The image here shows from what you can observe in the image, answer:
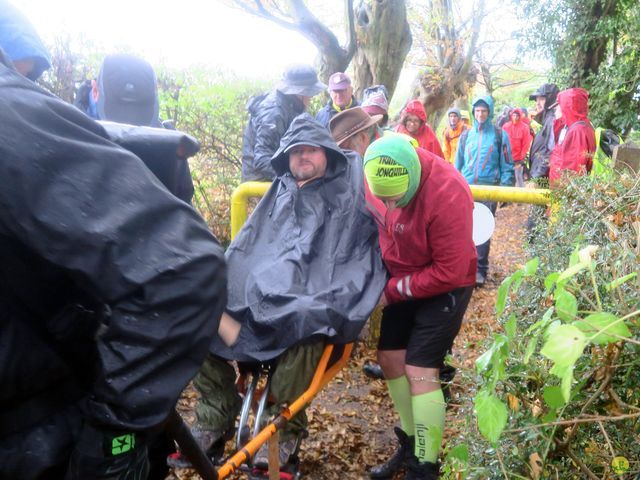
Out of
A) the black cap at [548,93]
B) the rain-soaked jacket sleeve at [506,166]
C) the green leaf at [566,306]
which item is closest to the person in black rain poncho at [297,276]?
the green leaf at [566,306]

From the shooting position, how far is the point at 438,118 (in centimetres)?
1419

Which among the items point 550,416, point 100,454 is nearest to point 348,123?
point 550,416

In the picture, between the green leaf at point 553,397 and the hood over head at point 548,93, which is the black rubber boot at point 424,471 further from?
the hood over head at point 548,93

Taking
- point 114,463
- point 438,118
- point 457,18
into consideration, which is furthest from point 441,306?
point 457,18

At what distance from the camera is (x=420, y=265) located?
3.13m

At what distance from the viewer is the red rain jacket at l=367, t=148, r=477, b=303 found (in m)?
2.95

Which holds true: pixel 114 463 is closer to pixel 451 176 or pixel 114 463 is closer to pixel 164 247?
pixel 164 247

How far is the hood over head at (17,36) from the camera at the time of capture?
2.19 m

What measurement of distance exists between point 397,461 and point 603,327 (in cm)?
272

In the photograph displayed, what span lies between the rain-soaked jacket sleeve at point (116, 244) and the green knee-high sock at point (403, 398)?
2208mm

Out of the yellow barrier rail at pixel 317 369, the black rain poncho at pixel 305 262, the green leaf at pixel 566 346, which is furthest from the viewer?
the black rain poncho at pixel 305 262

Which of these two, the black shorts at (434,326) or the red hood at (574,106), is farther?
the red hood at (574,106)

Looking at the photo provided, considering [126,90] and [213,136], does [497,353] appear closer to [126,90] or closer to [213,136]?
[126,90]

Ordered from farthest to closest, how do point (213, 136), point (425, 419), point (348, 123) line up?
point (213, 136), point (348, 123), point (425, 419)
